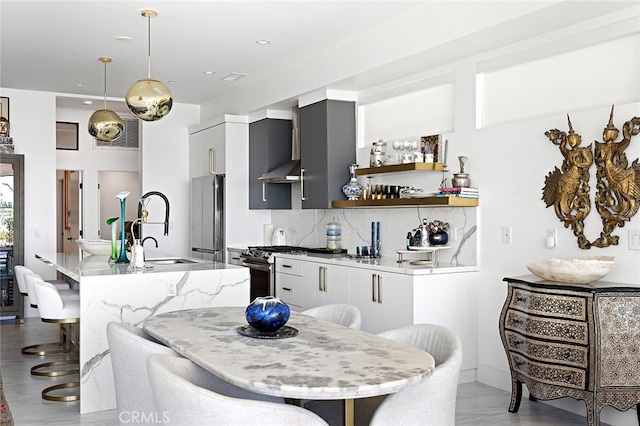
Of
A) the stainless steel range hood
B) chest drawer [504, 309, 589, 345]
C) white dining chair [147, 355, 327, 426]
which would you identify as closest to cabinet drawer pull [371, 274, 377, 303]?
chest drawer [504, 309, 589, 345]

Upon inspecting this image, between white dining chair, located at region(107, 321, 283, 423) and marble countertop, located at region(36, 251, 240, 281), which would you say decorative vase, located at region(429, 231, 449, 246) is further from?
white dining chair, located at region(107, 321, 283, 423)

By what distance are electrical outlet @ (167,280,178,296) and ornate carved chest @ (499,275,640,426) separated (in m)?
2.22

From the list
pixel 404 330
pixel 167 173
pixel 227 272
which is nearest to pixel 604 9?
pixel 404 330

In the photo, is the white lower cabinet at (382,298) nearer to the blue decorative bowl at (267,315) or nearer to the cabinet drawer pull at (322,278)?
the cabinet drawer pull at (322,278)

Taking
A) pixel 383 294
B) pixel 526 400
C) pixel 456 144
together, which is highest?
pixel 456 144

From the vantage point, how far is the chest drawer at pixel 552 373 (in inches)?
136

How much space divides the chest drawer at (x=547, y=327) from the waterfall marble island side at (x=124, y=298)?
5.86 ft

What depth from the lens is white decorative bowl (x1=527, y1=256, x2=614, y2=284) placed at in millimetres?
3600

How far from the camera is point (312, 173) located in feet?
20.4

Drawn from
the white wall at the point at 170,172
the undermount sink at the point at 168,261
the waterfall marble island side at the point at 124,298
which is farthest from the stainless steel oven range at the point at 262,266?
the waterfall marble island side at the point at 124,298

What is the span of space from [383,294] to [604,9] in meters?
2.41

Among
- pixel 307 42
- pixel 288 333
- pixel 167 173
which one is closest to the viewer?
pixel 288 333

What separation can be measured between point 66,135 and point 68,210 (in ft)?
4.77

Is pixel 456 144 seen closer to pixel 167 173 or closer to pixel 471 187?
pixel 471 187
